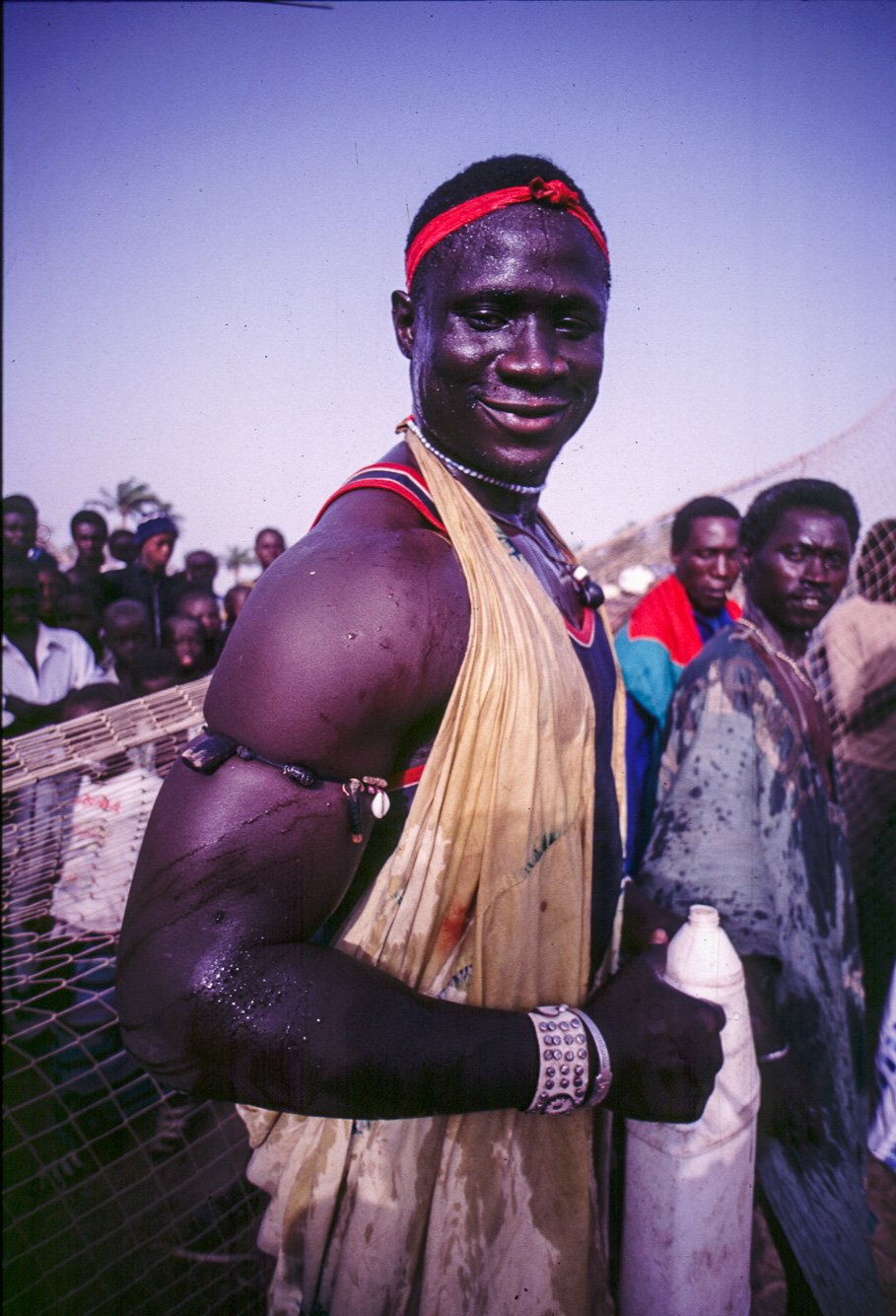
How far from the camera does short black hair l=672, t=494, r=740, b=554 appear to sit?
3930 mm

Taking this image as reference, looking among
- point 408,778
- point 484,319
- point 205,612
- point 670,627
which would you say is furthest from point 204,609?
point 408,778

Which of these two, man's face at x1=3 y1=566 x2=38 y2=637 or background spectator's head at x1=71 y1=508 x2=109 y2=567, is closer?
man's face at x1=3 y1=566 x2=38 y2=637

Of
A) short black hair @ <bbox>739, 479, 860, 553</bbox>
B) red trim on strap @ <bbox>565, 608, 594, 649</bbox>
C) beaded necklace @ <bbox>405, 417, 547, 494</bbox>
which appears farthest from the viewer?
short black hair @ <bbox>739, 479, 860, 553</bbox>

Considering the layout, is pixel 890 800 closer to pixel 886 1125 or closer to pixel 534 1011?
pixel 886 1125

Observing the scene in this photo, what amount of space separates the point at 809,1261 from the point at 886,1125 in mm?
469

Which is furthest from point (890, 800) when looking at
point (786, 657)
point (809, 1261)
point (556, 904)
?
point (556, 904)

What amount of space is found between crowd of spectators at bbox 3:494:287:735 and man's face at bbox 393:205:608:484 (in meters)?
1.97

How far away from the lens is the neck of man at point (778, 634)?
247cm

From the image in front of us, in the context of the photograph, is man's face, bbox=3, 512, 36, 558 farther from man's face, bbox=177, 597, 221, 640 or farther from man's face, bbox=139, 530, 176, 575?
man's face, bbox=177, 597, 221, 640

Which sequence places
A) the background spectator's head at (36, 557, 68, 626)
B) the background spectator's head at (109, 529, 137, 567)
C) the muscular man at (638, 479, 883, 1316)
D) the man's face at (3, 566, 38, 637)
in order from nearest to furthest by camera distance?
the muscular man at (638, 479, 883, 1316) → the man's face at (3, 566, 38, 637) → the background spectator's head at (36, 557, 68, 626) → the background spectator's head at (109, 529, 137, 567)

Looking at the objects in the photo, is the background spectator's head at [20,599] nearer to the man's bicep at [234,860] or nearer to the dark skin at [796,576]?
the man's bicep at [234,860]

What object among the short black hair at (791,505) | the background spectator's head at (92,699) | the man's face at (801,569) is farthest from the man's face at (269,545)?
the man's face at (801,569)

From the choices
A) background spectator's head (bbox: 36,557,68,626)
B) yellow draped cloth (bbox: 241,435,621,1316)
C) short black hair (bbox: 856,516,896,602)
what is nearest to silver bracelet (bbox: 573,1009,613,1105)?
yellow draped cloth (bbox: 241,435,621,1316)

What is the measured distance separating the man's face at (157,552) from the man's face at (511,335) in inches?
96.5
